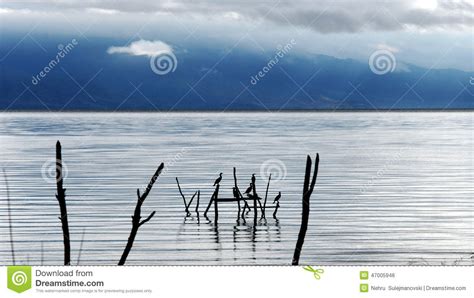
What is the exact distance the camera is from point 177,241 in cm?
3097
